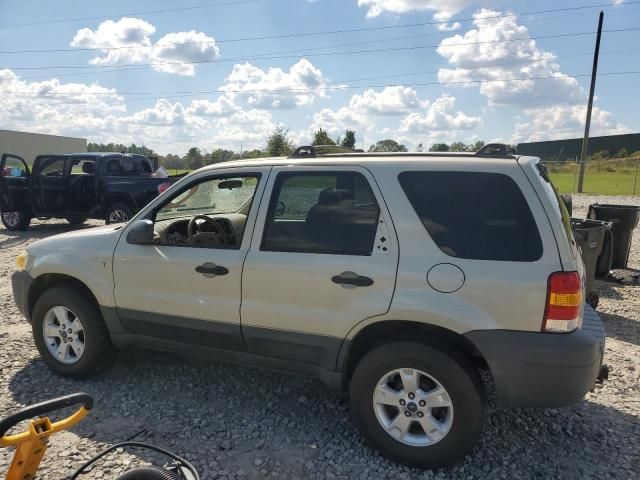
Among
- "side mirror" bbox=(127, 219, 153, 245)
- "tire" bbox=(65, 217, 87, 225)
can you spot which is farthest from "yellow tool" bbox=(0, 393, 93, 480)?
"tire" bbox=(65, 217, 87, 225)

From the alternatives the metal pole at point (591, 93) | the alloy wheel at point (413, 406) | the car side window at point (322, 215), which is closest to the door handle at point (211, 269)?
the car side window at point (322, 215)

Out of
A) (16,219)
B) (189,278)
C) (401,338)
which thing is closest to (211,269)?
(189,278)

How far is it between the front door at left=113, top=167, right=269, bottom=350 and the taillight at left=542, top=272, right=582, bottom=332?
1.85 m

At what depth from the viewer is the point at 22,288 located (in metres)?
4.13

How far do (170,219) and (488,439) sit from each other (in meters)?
2.95

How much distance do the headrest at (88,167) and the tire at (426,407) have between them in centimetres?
1032

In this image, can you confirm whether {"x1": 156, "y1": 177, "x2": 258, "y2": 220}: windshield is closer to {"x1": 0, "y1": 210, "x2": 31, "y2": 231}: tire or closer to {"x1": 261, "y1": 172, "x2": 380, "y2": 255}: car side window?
{"x1": 261, "y1": 172, "x2": 380, "y2": 255}: car side window

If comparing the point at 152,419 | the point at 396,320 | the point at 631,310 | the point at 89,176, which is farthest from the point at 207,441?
the point at 89,176

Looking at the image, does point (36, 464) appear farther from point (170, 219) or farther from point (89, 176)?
point (89, 176)

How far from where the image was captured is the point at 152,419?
3.51 m

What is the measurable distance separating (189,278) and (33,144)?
8545 cm

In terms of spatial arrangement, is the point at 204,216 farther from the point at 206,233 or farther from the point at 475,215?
the point at 475,215

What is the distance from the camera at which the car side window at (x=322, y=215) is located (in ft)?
9.99

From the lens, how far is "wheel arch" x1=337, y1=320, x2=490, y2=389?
2.91 m
